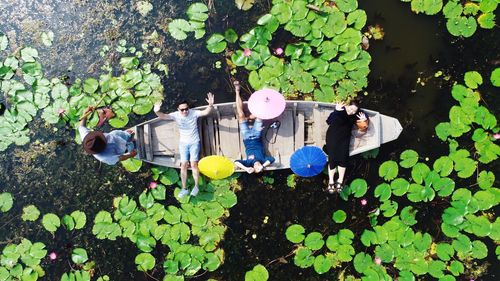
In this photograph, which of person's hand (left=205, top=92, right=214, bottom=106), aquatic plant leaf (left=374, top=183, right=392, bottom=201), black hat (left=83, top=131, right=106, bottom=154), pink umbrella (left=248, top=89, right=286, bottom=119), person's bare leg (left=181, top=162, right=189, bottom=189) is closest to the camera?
black hat (left=83, top=131, right=106, bottom=154)

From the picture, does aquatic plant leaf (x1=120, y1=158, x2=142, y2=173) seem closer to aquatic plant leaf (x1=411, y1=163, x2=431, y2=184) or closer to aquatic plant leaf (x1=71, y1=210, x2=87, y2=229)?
aquatic plant leaf (x1=71, y1=210, x2=87, y2=229)

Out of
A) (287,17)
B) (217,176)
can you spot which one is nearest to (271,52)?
(287,17)

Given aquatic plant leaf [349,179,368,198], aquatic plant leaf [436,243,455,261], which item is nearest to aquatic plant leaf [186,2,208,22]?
aquatic plant leaf [349,179,368,198]

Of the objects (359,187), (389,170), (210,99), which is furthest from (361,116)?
(210,99)

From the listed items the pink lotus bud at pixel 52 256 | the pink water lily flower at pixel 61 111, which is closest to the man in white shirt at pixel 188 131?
the pink water lily flower at pixel 61 111

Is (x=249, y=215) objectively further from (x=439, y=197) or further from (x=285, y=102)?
(x=439, y=197)

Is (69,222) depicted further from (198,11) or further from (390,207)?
(390,207)
